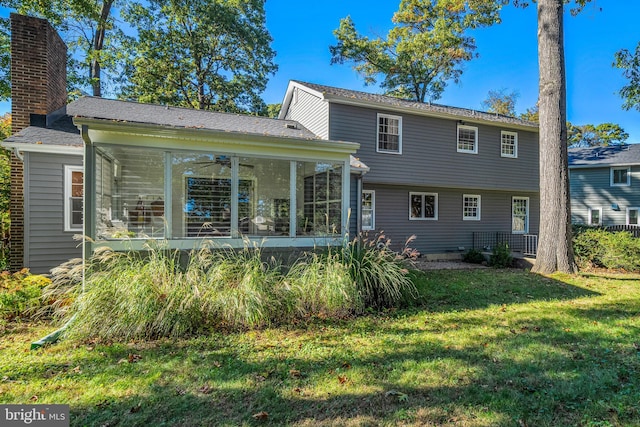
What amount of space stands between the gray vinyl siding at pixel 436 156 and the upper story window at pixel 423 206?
2.73 feet

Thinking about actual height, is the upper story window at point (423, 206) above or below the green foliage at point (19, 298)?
above

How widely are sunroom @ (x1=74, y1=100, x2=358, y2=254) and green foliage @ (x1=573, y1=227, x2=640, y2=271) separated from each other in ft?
26.5

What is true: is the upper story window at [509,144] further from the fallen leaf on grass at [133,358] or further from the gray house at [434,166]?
the fallen leaf on grass at [133,358]

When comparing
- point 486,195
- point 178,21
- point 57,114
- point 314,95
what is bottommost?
point 486,195

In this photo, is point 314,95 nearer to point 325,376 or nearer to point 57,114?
point 57,114

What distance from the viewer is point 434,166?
12.5 metres

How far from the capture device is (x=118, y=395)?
9.32ft

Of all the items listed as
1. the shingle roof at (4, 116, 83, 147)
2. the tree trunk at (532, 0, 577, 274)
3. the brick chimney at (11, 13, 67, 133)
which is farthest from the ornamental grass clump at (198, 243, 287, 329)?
the tree trunk at (532, 0, 577, 274)

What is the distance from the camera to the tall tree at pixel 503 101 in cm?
2744

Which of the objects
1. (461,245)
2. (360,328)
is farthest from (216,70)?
(360,328)

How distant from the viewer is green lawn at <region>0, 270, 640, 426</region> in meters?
2.58

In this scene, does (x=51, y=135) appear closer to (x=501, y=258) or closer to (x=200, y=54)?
(x=501, y=258)

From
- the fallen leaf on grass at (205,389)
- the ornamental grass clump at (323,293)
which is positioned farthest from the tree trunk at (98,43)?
the fallen leaf on grass at (205,389)

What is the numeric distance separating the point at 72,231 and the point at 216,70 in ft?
50.9
